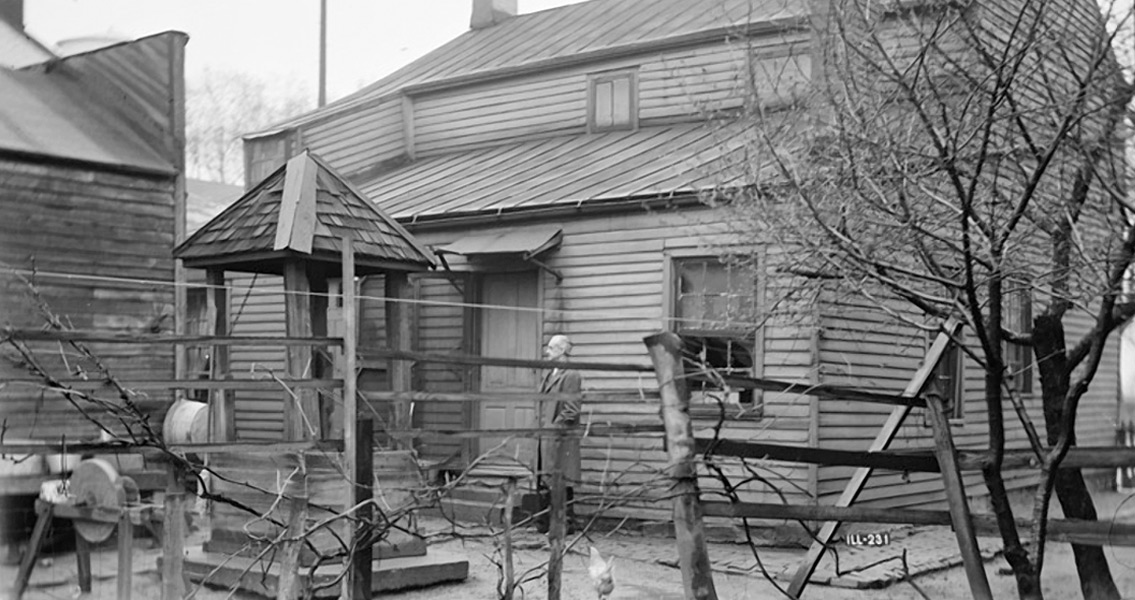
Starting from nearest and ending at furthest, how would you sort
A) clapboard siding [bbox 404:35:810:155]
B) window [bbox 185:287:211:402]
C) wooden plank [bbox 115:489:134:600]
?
wooden plank [bbox 115:489:134:600], clapboard siding [bbox 404:35:810:155], window [bbox 185:287:211:402]

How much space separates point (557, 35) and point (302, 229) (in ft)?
35.7

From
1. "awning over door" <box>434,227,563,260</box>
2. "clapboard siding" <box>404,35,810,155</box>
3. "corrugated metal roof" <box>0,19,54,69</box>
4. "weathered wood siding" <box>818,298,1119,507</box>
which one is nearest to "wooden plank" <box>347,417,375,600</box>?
"weathered wood siding" <box>818,298,1119,507</box>

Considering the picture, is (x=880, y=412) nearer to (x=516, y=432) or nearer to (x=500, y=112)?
(x=516, y=432)

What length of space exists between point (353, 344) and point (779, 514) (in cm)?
227

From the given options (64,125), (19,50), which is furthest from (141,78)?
(19,50)

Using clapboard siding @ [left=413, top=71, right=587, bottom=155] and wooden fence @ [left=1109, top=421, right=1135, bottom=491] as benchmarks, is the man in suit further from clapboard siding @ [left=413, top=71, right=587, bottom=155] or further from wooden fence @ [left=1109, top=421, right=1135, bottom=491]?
wooden fence @ [left=1109, top=421, right=1135, bottom=491]

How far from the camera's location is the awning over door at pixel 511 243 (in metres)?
14.0

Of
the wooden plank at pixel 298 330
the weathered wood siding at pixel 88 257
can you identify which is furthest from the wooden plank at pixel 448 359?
the weathered wood siding at pixel 88 257

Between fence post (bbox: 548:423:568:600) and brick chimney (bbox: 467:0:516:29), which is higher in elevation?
brick chimney (bbox: 467:0:516:29)

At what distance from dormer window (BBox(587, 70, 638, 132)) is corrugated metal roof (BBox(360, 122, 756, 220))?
0.22 m

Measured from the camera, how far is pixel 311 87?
2339 cm

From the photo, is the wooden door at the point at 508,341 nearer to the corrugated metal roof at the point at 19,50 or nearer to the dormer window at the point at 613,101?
the dormer window at the point at 613,101

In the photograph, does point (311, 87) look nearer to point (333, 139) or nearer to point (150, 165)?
point (333, 139)

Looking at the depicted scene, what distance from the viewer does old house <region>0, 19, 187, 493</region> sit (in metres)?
11.9
